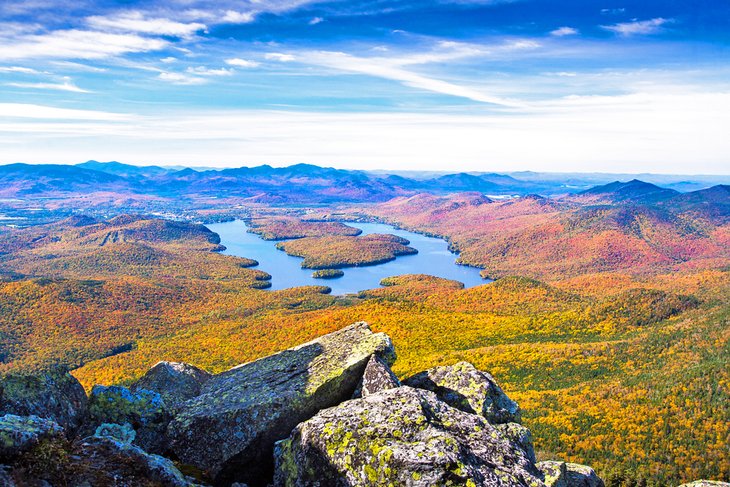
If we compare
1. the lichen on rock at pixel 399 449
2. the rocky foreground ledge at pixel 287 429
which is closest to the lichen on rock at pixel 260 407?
the rocky foreground ledge at pixel 287 429

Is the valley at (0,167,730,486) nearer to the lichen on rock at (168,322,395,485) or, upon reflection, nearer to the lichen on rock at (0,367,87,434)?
the lichen on rock at (168,322,395,485)

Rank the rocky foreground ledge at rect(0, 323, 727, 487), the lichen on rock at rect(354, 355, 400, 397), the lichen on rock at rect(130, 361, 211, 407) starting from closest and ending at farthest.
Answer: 1. the rocky foreground ledge at rect(0, 323, 727, 487)
2. the lichen on rock at rect(354, 355, 400, 397)
3. the lichen on rock at rect(130, 361, 211, 407)

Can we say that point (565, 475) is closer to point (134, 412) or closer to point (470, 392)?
point (470, 392)

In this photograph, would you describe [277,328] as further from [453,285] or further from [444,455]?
[444,455]

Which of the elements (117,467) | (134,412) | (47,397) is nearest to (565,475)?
(117,467)

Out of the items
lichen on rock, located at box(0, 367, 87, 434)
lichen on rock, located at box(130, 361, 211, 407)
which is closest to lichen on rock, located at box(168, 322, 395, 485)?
lichen on rock, located at box(130, 361, 211, 407)

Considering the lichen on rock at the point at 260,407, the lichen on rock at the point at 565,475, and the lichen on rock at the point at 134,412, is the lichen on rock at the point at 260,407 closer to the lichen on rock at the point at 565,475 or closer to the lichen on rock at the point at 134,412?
the lichen on rock at the point at 134,412

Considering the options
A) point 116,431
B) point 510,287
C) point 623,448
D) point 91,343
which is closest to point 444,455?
point 116,431

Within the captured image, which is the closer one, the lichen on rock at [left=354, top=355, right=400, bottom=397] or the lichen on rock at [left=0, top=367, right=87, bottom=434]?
the lichen on rock at [left=0, top=367, right=87, bottom=434]
